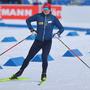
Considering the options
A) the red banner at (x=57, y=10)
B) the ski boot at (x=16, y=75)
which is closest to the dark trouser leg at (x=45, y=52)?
the ski boot at (x=16, y=75)

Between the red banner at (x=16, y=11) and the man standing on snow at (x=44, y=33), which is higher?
the man standing on snow at (x=44, y=33)

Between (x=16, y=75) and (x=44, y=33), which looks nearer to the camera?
(x=44, y=33)

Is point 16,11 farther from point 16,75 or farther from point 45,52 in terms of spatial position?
point 45,52

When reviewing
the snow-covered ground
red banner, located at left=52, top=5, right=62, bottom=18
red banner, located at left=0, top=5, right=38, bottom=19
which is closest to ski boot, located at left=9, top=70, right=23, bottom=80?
the snow-covered ground

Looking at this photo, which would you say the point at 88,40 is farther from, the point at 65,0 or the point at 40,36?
the point at 65,0

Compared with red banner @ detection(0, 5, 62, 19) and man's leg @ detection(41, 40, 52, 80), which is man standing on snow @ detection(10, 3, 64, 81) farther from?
red banner @ detection(0, 5, 62, 19)

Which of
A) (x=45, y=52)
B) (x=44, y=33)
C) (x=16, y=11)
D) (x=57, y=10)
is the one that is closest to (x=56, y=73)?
(x=45, y=52)

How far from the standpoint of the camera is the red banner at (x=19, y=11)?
2469 cm

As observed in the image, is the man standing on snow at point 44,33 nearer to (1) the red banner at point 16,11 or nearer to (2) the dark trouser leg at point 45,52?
(2) the dark trouser leg at point 45,52

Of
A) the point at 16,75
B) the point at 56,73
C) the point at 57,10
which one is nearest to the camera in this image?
the point at 16,75

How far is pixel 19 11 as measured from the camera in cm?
2489

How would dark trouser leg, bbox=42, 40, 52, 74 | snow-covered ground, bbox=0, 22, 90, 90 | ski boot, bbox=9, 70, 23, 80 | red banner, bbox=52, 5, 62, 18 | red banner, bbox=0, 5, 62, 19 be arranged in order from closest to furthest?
snow-covered ground, bbox=0, 22, 90, 90 < dark trouser leg, bbox=42, 40, 52, 74 < ski boot, bbox=9, 70, 23, 80 < red banner, bbox=52, 5, 62, 18 < red banner, bbox=0, 5, 62, 19

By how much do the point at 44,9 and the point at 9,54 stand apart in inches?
169

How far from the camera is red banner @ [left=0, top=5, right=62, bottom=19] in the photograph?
81.0ft
